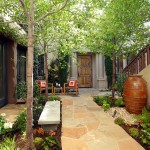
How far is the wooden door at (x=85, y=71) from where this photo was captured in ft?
34.8

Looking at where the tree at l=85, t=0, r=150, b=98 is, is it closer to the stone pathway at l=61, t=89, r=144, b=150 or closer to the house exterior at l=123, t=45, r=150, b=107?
the house exterior at l=123, t=45, r=150, b=107

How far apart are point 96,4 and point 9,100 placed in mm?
4415

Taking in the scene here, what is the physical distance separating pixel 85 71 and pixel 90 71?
351 millimetres

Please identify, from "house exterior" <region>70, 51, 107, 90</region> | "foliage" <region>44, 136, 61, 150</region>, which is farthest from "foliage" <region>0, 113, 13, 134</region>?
"house exterior" <region>70, 51, 107, 90</region>

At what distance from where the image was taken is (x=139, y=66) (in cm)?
541

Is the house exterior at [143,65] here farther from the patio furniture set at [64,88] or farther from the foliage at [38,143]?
the foliage at [38,143]

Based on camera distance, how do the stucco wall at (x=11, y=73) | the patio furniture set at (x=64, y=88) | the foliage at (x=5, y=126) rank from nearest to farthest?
the foliage at (x=5, y=126)
the stucco wall at (x=11, y=73)
the patio furniture set at (x=64, y=88)

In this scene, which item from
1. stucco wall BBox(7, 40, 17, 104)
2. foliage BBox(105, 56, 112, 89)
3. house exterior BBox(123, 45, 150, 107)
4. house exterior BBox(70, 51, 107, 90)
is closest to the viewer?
house exterior BBox(123, 45, 150, 107)

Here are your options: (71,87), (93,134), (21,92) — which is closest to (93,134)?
(93,134)

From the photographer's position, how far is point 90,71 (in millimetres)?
10719

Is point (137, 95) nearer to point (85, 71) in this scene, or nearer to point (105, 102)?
point (105, 102)

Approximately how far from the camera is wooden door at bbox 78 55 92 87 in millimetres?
10602

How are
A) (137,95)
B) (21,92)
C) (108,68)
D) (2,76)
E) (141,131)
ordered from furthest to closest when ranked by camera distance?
1. (108,68)
2. (21,92)
3. (2,76)
4. (137,95)
5. (141,131)

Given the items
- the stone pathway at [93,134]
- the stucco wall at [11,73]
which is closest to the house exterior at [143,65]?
the stone pathway at [93,134]
